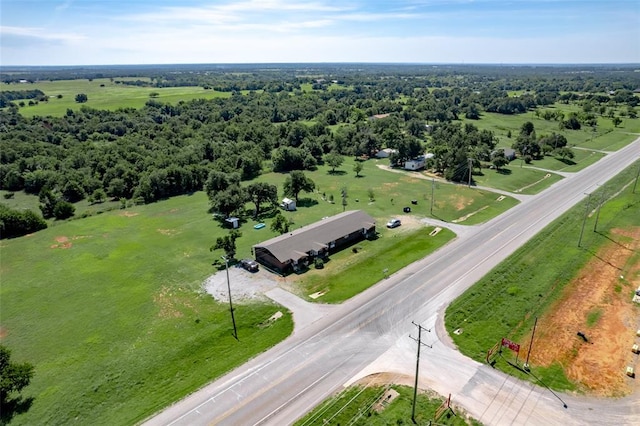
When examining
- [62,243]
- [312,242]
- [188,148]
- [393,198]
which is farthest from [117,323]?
[188,148]

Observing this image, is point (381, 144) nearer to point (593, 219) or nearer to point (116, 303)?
point (593, 219)

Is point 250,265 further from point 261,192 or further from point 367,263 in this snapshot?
point 261,192

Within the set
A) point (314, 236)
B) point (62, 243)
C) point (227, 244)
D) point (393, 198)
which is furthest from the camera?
point (393, 198)

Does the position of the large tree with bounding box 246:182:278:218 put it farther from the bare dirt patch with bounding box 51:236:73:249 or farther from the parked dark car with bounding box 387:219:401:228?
the bare dirt patch with bounding box 51:236:73:249

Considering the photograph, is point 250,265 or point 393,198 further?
point 393,198

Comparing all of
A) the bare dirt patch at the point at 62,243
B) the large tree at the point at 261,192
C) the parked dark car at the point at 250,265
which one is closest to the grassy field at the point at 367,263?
the parked dark car at the point at 250,265

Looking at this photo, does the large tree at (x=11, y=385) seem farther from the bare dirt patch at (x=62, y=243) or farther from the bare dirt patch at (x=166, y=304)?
the bare dirt patch at (x=62, y=243)

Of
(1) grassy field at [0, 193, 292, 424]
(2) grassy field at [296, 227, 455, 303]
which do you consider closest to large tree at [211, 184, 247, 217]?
(1) grassy field at [0, 193, 292, 424]
